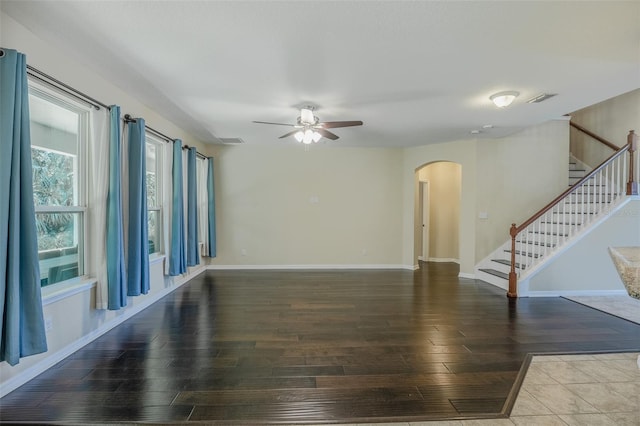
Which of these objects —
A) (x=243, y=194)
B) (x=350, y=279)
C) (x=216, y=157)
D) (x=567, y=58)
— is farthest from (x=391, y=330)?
(x=216, y=157)

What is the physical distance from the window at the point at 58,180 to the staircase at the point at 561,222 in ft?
19.2

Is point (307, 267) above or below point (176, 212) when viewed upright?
below

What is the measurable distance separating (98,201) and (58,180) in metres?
0.36

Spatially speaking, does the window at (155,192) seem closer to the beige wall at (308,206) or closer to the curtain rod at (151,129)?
the curtain rod at (151,129)

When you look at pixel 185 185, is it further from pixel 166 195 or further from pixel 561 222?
pixel 561 222

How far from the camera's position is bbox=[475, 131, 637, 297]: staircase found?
459 centimetres

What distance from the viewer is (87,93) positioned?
2.88m

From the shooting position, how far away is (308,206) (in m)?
6.62

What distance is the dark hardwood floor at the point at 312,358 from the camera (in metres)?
→ 1.99

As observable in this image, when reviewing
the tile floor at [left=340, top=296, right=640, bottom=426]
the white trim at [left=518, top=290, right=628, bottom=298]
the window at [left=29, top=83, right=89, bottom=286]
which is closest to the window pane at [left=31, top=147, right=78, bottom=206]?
the window at [left=29, top=83, right=89, bottom=286]

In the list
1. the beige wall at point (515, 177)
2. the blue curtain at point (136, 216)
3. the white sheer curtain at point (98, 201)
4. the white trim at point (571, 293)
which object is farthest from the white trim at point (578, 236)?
the white sheer curtain at point (98, 201)

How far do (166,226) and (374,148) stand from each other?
182 inches

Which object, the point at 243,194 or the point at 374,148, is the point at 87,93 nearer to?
the point at 243,194

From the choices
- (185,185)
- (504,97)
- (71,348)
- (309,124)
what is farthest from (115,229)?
(504,97)
